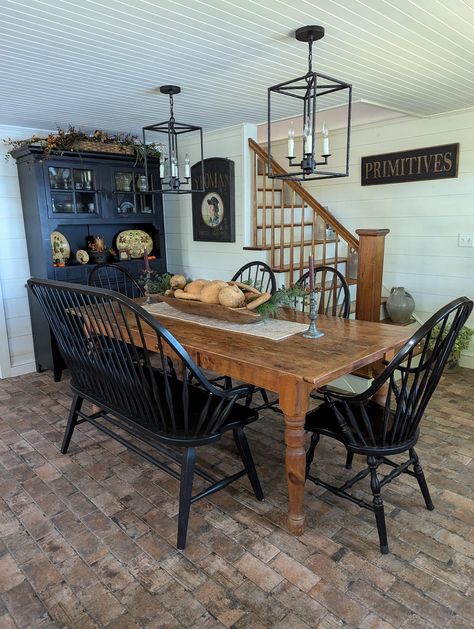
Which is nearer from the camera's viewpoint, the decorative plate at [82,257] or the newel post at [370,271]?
the newel post at [370,271]

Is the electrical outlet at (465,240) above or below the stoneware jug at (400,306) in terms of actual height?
above

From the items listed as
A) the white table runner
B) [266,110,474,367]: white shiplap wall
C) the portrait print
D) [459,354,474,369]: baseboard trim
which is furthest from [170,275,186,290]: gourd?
[459,354,474,369]: baseboard trim

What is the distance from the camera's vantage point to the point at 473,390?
11.8 ft

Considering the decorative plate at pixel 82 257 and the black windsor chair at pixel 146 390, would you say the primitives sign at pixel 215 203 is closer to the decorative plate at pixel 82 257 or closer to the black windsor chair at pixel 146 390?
the decorative plate at pixel 82 257

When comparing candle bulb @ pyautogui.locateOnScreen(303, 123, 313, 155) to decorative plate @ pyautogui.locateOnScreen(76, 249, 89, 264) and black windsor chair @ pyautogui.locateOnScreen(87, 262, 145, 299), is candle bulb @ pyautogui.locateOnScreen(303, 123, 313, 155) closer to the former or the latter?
black windsor chair @ pyautogui.locateOnScreen(87, 262, 145, 299)

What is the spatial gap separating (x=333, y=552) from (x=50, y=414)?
228 centimetres

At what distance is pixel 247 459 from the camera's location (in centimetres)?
216

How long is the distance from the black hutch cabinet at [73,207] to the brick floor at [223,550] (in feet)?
5.37

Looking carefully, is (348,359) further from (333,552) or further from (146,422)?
(146,422)

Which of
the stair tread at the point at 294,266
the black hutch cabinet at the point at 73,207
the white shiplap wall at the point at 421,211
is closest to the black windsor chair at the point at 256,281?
the stair tread at the point at 294,266

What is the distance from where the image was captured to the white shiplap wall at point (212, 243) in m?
4.08

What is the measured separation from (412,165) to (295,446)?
3.36 m

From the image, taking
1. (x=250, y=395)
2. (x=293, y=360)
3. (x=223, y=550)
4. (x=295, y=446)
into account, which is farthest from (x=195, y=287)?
(x=223, y=550)

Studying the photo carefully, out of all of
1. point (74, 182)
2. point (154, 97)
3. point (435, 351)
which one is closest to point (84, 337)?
point (435, 351)
